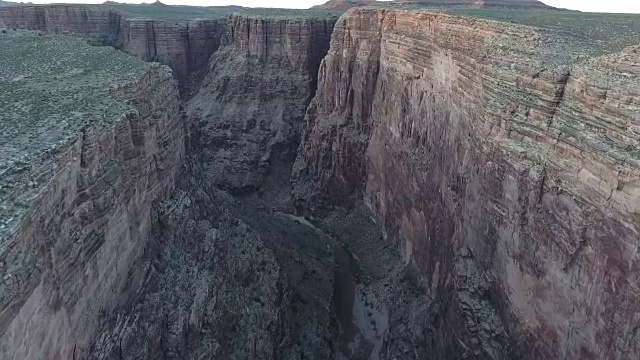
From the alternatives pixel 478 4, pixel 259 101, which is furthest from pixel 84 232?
pixel 478 4

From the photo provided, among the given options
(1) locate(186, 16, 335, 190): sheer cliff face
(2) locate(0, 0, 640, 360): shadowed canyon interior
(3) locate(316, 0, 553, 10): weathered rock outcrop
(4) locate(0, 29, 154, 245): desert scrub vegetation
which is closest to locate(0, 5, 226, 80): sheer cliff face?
(1) locate(186, 16, 335, 190): sheer cliff face

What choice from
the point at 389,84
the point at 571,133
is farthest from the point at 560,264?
the point at 389,84

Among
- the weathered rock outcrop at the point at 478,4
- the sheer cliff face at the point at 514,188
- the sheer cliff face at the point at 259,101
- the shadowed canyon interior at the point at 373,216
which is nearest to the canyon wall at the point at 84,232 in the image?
the shadowed canyon interior at the point at 373,216

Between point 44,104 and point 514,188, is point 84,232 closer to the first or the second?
point 44,104

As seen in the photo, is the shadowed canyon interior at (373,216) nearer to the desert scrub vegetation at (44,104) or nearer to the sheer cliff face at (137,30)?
the desert scrub vegetation at (44,104)

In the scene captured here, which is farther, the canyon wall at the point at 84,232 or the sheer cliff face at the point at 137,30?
the sheer cliff face at the point at 137,30

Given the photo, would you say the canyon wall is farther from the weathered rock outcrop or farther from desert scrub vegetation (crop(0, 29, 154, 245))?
the weathered rock outcrop

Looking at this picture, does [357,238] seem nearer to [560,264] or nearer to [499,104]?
[499,104]
